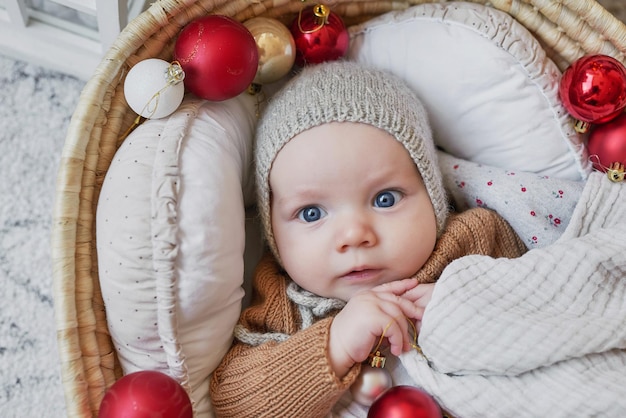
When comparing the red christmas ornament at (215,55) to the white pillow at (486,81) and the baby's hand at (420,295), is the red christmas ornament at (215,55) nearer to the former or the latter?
the white pillow at (486,81)

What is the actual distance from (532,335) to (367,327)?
20cm

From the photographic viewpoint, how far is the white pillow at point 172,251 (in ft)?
2.99

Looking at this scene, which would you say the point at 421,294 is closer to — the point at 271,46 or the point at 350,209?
the point at 350,209

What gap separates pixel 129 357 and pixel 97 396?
0.06 m

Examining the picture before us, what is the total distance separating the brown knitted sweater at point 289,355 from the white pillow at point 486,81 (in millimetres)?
131

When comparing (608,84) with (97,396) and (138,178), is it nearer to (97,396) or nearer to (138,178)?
(138,178)

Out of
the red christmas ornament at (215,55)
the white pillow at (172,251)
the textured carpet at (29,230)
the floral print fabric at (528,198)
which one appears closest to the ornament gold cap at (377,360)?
the white pillow at (172,251)

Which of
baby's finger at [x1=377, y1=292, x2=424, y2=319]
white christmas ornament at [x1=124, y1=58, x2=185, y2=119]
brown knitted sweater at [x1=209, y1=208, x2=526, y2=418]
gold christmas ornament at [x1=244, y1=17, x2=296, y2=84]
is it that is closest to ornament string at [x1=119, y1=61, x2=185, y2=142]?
white christmas ornament at [x1=124, y1=58, x2=185, y2=119]

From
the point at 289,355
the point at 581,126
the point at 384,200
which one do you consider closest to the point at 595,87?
the point at 581,126

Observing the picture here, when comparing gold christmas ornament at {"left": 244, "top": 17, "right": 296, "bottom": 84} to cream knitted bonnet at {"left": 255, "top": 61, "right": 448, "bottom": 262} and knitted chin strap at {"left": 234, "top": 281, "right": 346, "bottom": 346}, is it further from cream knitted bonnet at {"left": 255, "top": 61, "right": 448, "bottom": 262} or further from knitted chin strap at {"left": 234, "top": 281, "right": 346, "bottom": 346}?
knitted chin strap at {"left": 234, "top": 281, "right": 346, "bottom": 346}

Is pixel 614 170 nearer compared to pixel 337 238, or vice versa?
pixel 337 238

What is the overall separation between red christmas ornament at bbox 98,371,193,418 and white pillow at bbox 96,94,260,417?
0.32 ft

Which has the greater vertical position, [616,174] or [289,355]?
[616,174]

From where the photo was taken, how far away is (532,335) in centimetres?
90
